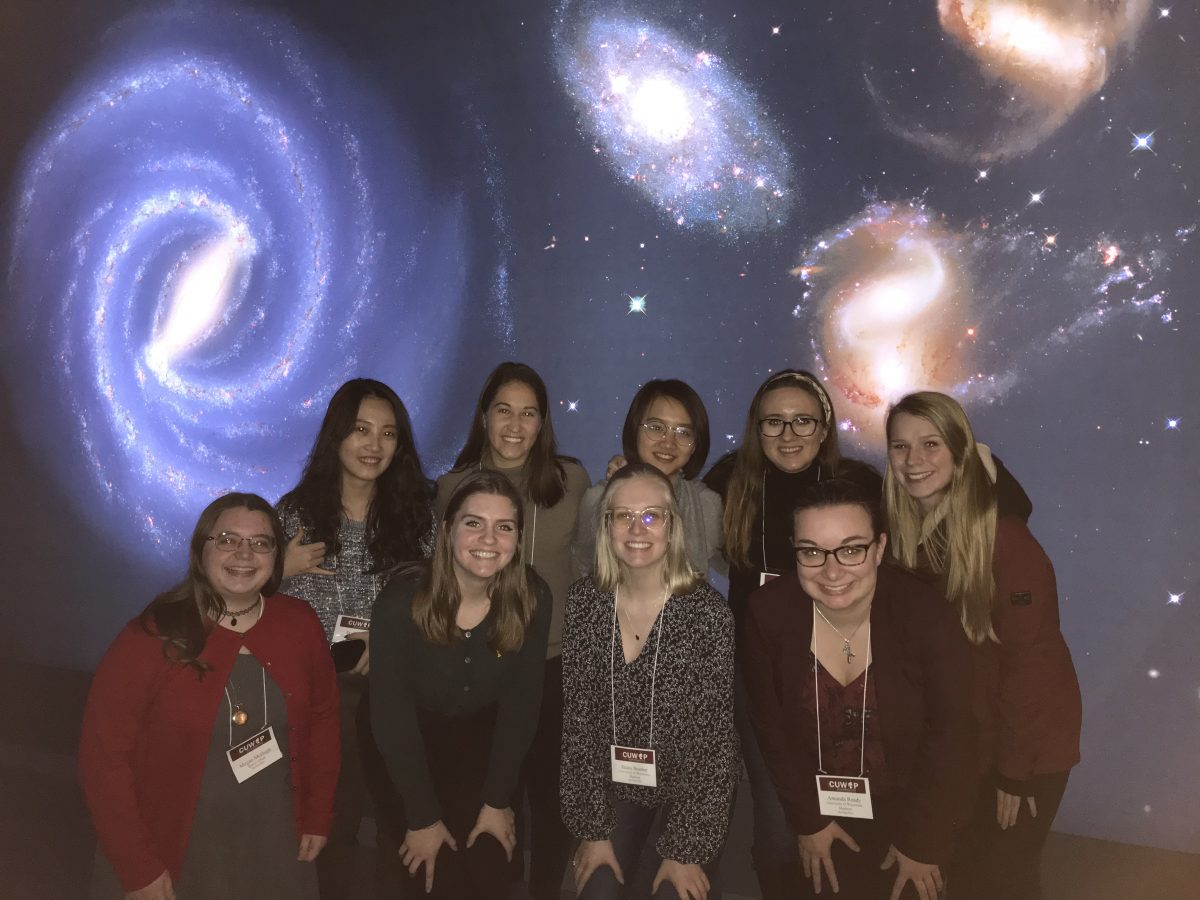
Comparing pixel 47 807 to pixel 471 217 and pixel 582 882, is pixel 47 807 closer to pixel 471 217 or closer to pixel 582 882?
pixel 582 882

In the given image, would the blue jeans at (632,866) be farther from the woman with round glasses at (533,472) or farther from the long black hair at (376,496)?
the long black hair at (376,496)

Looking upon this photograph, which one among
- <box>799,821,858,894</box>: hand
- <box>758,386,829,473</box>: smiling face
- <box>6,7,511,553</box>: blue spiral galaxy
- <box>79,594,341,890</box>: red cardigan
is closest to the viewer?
<box>79,594,341,890</box>: red cardigan

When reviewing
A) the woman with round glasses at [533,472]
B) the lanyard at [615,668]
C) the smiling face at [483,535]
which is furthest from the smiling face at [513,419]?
the lanyard at [615,668]

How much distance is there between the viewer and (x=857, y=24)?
12.2 ft

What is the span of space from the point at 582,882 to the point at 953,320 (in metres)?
2.81

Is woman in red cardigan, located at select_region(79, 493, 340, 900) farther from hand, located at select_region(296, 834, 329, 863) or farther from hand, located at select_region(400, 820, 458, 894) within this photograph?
hand, located at select_region(400, 820, 458, 894)

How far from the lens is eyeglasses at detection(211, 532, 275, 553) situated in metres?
2.30

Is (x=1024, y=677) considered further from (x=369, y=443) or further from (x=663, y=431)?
(x=369, y=443)

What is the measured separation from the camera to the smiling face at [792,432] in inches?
110

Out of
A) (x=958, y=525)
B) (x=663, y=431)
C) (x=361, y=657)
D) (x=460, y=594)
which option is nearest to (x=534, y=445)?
(x=663, y=431)

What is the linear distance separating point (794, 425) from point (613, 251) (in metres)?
1.87

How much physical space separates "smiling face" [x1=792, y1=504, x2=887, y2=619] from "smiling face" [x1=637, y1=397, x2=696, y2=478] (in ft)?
2.49

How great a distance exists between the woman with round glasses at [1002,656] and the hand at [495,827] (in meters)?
1.34

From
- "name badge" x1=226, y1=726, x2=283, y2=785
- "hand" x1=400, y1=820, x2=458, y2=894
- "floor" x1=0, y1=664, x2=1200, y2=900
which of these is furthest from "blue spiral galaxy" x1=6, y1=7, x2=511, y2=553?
"hand" x1=400, y1=820, x2=458, y2=894
